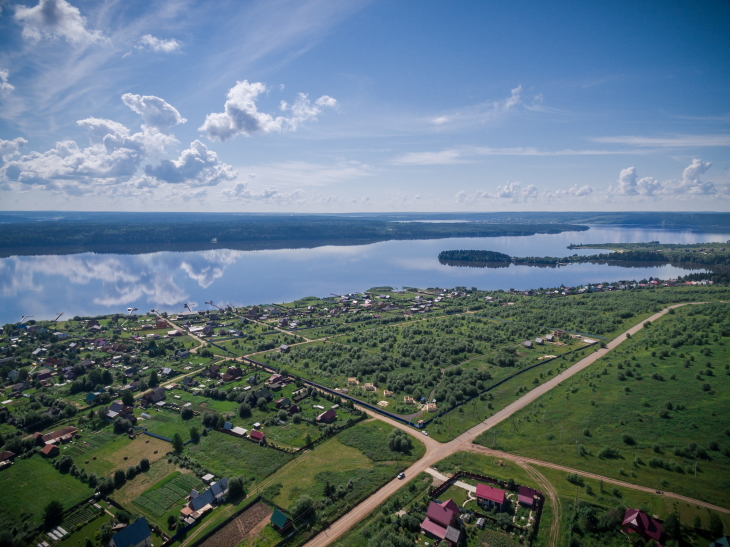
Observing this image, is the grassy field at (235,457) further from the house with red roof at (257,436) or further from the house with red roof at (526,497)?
the house with red roof at (526,497)

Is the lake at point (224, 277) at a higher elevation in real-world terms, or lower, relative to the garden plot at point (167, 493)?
higher

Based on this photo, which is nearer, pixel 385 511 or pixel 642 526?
pixel 642 526

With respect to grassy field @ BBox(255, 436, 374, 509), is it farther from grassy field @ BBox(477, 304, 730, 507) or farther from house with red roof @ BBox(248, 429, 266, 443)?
grassy field @ BBox(477, 304, 730, 507)

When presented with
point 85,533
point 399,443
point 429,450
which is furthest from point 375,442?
point 85,533

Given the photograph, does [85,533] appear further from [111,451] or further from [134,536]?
[111,451]

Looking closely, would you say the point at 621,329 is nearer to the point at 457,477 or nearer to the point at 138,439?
the point at 457,477

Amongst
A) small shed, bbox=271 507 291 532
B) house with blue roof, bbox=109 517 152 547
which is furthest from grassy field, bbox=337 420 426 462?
house with blue roof, bbox=109 517 152 547

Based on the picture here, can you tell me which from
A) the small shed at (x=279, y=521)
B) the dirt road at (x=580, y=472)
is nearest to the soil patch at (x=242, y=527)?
the small shed at (x=279, y=521)
